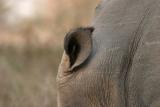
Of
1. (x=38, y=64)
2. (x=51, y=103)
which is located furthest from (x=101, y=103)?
(x=38, y=64)

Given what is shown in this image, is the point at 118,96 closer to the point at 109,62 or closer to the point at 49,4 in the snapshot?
the point at 109,62

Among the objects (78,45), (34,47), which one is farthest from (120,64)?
(34,47)

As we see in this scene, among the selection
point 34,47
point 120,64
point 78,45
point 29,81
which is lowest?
point 34,47

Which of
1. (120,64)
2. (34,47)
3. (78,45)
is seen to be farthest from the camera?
(34,47)

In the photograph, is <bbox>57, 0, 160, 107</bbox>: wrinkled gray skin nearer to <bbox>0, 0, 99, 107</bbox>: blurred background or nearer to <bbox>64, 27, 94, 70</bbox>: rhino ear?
<bbox>64, 27, 94, 70</bbox>: rhino ear

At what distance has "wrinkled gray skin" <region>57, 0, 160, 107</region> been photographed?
4184 mm

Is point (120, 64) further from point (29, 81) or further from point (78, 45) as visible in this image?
point (29, 81)

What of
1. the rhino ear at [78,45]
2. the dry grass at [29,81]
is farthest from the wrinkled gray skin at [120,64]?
the dry grass at [29,81]

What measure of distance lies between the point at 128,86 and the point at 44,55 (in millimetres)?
10913

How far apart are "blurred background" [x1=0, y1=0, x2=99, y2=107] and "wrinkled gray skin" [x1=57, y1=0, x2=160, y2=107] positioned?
12.4 feet

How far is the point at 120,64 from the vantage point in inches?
169

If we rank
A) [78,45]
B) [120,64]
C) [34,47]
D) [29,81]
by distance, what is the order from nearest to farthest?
[120,64] → [78,45] → [29,81] → [34,47]

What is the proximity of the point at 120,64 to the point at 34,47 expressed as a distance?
11821mm

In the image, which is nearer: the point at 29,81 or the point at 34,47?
the point at 29,81
